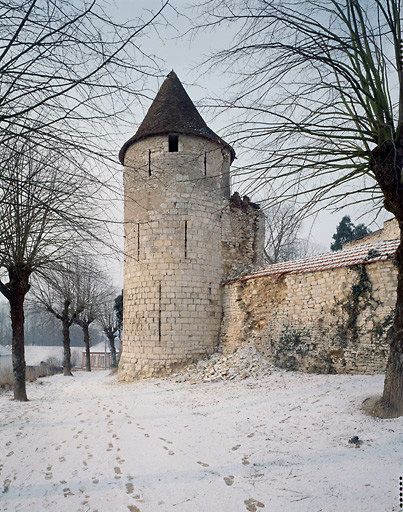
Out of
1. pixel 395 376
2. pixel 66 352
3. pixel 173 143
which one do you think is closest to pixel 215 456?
pixel 395 376

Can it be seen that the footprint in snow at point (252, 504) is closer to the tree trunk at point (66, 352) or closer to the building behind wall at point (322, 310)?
the building behind wall at point (322, 310)

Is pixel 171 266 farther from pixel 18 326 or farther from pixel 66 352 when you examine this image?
pixel 66 352

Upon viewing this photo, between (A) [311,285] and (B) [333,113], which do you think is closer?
(B) [333,113]

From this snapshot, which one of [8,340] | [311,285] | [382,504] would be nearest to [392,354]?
[382,504]

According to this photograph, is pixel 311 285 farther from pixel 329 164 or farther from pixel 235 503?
pixel 235 503

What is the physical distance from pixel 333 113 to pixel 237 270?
7956 millimetres

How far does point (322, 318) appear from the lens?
8.37 metres

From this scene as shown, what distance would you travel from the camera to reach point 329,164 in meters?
4.32

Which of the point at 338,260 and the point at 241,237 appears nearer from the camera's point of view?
the point at 338,260

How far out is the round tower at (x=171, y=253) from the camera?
10594mm

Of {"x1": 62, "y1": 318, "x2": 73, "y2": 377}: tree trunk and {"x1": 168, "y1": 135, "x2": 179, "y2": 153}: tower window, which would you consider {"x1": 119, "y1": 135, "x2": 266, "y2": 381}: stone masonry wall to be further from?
{"x1": 62, "y1": 318, "x2": 73, "y2": 377}: tree trunk

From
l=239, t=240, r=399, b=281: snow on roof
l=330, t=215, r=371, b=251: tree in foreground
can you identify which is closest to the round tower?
l=239, t=240, r=399, b=281: snow on roof

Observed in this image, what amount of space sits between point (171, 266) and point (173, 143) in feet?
→ 14.1

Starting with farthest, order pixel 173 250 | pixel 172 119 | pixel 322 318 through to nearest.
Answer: pixel 172 119 → pixel 173 250 → pixel 322 318
